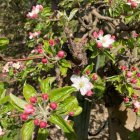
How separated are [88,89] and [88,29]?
46 cm

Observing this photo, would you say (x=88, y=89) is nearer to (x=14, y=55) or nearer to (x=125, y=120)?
(x=125, y=120)

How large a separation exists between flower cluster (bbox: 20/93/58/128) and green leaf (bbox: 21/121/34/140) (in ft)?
0.10

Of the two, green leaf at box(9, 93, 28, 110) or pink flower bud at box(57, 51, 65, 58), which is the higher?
pink flower bud at box(57, 51, 65, 58)

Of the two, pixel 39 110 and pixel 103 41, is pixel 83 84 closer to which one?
pixel 103 41

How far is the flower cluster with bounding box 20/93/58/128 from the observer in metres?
1.60

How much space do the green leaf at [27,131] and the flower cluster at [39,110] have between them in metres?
0.03

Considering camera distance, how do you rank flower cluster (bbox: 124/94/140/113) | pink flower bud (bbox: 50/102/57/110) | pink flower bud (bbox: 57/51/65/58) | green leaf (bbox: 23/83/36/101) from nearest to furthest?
pink flower bud (bbox: 50/102/57/110) < green leaf (bbox: 23/83/36/101) < pink flower bud (bbox: 57/51/65/58) < flower cluster (bbox: 124/94/140/113)

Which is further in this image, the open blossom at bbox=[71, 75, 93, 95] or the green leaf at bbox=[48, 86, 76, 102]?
the open blossom at bbox=[71, 75, 93, 95]

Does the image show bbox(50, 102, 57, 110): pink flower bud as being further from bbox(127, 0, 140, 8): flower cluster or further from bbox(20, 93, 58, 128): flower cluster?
bbox(127, 0, 140, 8): flower cluster

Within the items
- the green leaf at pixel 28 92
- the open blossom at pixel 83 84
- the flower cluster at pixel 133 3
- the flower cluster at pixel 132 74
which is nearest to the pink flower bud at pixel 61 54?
the open blossom at pixel 83 84

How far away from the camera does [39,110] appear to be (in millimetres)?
1639

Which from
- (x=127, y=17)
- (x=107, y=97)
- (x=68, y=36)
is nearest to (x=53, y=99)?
(x=68, y=36)

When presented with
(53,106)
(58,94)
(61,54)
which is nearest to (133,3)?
(61,54)

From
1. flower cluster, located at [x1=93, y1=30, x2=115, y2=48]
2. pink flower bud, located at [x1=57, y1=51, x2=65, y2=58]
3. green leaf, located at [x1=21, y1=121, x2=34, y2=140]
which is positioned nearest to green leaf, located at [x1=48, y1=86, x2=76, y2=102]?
green leaf, located at [x1=21, y1=121, x2=34, y2=140]
